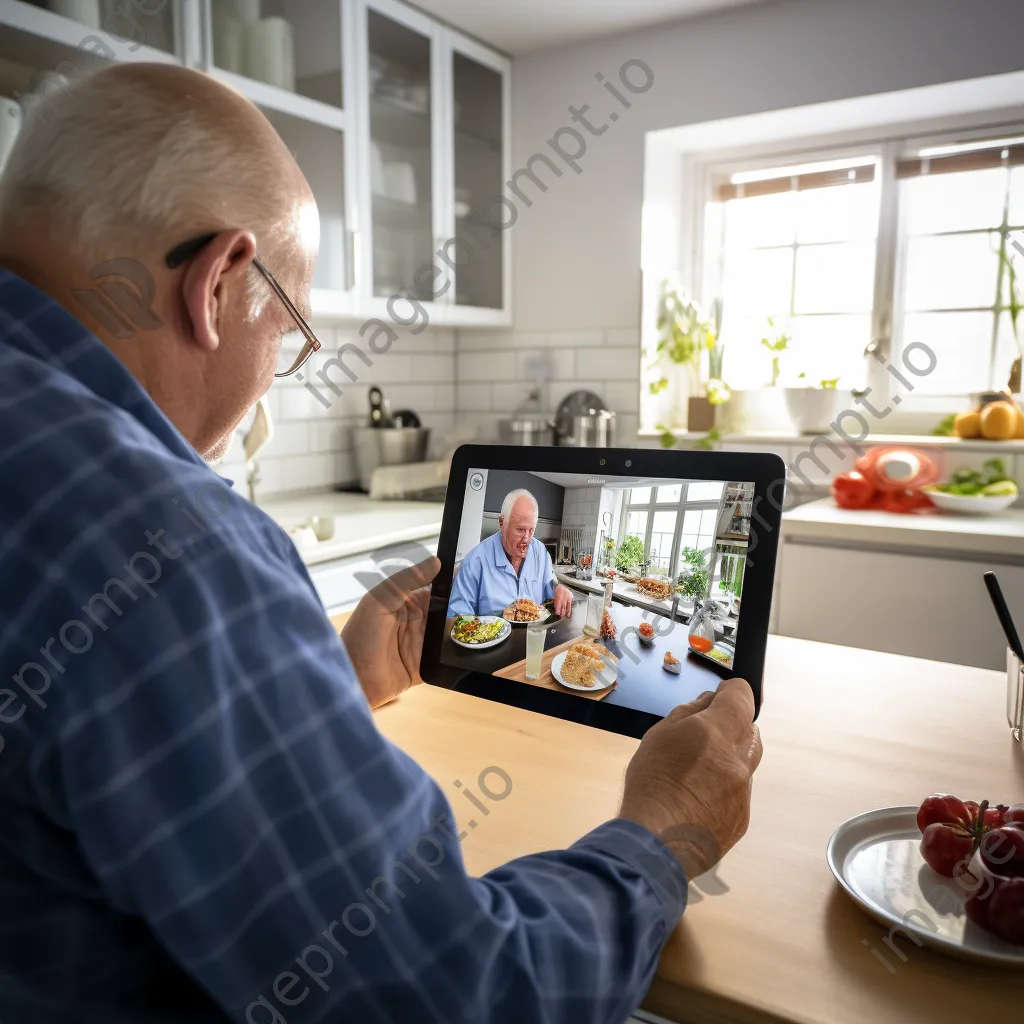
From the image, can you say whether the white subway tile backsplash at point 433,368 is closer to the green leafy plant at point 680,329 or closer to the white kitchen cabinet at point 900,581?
the green leafy plant at point 680,329

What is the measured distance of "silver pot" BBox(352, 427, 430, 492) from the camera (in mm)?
2752

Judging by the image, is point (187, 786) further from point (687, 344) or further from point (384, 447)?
point (687, 344)

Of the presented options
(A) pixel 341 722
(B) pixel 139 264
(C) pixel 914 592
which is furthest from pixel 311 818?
(C) pixel 914 592

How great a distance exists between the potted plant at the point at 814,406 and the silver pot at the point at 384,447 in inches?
46.9

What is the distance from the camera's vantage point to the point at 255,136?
1.97ft

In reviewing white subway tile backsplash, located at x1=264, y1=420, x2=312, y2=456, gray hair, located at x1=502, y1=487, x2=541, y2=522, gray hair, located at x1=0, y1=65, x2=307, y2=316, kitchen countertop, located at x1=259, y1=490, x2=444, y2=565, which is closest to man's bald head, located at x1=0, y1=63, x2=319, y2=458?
gray hair, located at x1=0, y1=65, x2=307, y2=316

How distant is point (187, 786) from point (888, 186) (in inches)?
115

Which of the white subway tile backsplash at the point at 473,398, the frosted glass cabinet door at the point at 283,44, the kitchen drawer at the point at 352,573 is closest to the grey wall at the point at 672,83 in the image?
the white subway tile backsplash at the point at 473,398

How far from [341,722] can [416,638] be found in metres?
0.58

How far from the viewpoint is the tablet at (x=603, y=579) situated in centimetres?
Result: 80

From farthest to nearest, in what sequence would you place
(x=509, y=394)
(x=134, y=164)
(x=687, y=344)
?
(x=509, y=394), (x=687, y=344), (x=134, y=164)

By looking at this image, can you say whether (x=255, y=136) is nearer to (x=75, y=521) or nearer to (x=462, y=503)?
(x=75, y=521)

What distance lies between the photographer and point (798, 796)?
2.71 feet

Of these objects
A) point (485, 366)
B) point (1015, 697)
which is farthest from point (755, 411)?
point (1015, 697)
